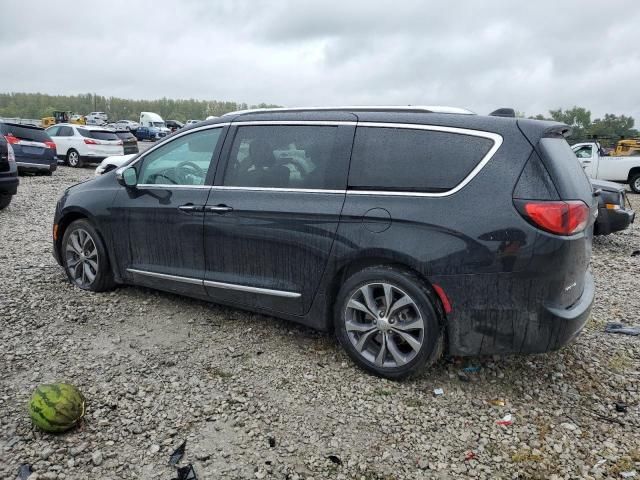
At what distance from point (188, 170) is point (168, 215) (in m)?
0.41

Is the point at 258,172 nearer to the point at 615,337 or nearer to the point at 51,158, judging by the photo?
the point at 615,337

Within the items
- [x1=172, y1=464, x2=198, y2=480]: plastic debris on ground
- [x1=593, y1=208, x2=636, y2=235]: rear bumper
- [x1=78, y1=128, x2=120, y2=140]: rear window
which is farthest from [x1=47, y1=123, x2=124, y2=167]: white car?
[x1=172, y1=464, x2=198, y2=480]: plastic debris on ground

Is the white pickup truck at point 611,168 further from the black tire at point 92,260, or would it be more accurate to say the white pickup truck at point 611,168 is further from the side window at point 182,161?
the black tire at point 92,260

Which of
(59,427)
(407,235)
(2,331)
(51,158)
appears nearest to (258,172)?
(407,235)

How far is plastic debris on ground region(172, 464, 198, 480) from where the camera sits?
2.55 m

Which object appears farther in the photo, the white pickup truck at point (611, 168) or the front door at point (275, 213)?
the white pickup truck at point (611, 168)

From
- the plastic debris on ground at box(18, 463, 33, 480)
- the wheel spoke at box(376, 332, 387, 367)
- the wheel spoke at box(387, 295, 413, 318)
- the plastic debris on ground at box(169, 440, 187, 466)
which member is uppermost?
the wheel spoke at box(387, 295, 413, 318)

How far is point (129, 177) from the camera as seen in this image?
14.8ft

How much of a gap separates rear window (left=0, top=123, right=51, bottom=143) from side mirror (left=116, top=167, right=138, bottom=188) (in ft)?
40.9

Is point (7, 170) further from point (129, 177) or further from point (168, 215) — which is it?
point (168, 215)

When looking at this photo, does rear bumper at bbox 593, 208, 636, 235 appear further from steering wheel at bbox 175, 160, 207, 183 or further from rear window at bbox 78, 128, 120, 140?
rear window at bbox 78, 128, 120, 140

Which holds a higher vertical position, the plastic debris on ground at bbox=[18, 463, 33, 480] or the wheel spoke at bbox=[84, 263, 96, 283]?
the wheel spoke at bbox=[84, 263, 96, 283]

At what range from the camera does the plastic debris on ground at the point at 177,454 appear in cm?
267

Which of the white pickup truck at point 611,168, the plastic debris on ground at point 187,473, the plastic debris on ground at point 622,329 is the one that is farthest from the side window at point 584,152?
the plastic debris on ground at point 187,473
